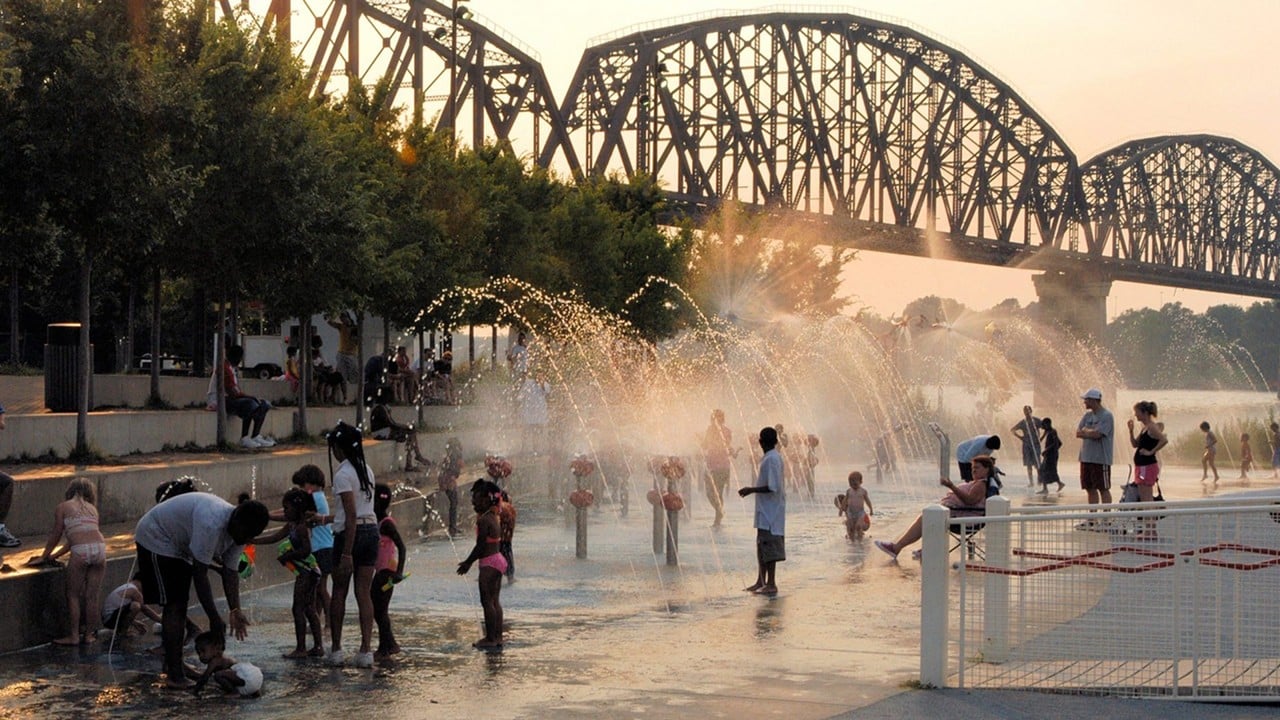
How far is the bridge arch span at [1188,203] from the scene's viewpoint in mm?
147875

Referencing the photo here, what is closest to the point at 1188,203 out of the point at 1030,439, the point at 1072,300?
the point at 1072,300

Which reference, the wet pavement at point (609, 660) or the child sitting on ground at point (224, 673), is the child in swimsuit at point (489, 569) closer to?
the wet pavement at point (609, 660)

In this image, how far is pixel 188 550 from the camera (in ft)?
35.2

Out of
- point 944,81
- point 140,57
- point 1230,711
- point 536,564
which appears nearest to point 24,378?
point 140,57

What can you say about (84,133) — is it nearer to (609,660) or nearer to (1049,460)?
(609,660)

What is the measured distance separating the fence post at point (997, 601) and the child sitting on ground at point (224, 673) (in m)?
4.69

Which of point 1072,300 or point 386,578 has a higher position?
point 1072,300

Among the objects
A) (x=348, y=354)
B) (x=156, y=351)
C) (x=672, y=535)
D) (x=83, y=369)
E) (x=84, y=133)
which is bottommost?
(x=672, y=535)

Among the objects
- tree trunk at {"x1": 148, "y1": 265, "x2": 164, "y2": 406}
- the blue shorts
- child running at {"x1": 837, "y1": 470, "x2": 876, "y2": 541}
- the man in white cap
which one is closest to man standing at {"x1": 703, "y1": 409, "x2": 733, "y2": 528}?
child running at {"x1": 837, "y1": 470, "x2": 876, "y2": 541}

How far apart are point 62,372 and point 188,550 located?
11453 mm

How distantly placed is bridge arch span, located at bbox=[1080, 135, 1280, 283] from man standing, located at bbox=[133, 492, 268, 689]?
133m

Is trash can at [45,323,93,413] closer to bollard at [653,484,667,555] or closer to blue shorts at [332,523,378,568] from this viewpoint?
bollard at [653,484,667,555]

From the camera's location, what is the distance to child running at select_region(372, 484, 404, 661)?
12.1 metres

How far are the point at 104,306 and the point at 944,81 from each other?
281 feet
